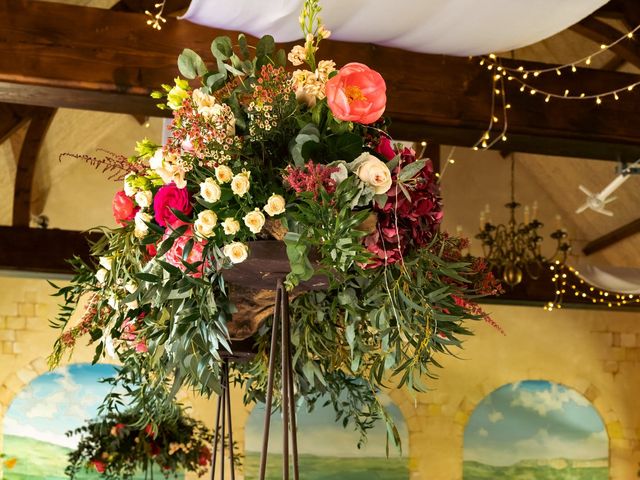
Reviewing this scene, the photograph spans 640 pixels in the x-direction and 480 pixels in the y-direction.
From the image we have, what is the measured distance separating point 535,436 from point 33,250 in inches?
221

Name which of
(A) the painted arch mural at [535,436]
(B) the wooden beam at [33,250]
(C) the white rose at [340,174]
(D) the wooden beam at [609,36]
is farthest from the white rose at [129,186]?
(A) the painted arch mural at [535,436]

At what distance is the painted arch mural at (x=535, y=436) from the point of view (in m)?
9.80

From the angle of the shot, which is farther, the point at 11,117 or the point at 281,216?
the point at 11,117

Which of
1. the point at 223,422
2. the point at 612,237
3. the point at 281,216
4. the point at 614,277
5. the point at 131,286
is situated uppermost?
the point at 612,237

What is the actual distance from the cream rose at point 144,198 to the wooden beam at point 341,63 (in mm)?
1904

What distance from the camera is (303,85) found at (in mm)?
1733

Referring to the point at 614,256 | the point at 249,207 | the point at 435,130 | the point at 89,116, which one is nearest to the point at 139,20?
the point at 435,130

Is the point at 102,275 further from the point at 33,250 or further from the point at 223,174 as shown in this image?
the point at 33,250

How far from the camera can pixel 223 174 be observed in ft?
5.22

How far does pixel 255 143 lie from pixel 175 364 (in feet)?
1.43

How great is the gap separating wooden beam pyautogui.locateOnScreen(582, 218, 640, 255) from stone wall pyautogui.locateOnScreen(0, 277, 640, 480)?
0.80 metres

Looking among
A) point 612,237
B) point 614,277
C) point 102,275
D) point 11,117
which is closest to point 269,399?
point 102,275

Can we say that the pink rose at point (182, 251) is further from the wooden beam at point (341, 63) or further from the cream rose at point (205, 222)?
the wooden beam at point (341, 63)

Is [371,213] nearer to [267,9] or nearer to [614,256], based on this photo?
[267,9]
